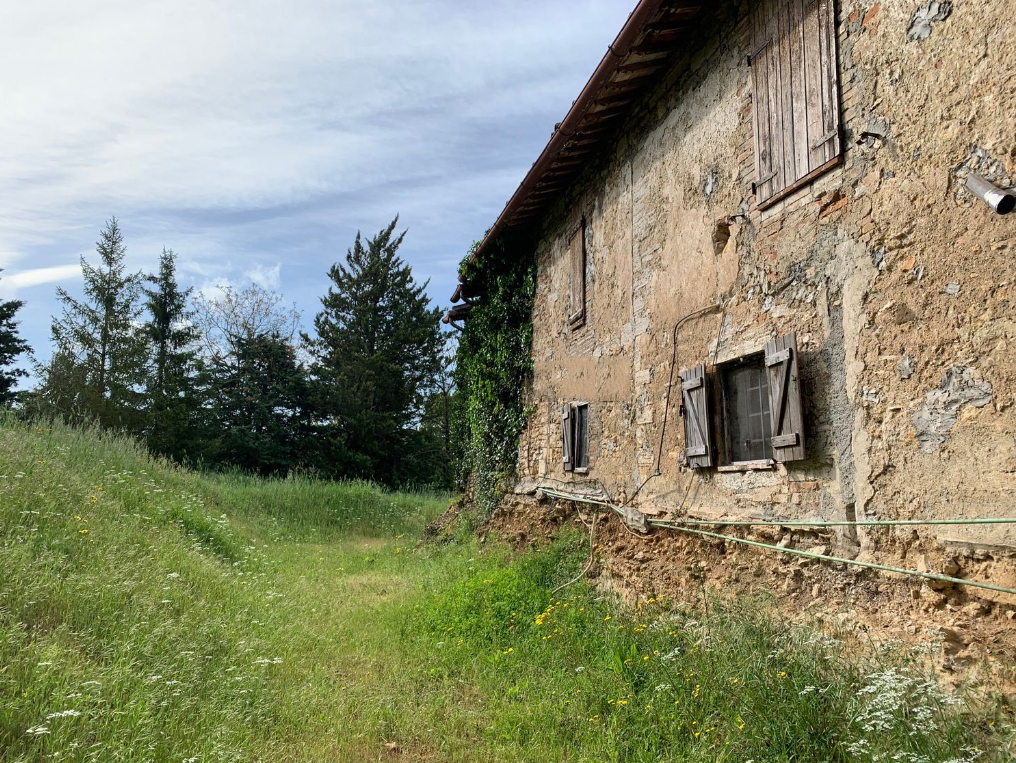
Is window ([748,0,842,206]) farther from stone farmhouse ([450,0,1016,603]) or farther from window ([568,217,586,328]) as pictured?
window ([568,217,586,328])

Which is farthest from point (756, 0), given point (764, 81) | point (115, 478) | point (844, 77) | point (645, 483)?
point (115, 478)

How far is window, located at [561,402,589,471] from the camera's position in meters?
8.13

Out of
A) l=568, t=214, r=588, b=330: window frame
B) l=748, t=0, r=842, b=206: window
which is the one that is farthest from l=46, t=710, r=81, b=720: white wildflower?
l=568, t=214, r=588, b=330: window frame

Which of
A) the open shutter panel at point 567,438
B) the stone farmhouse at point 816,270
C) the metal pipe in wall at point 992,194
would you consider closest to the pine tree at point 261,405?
the open shutter panel at point 567,438

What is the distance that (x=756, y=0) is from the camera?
5250 millimetres

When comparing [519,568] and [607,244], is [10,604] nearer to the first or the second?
[519,568]

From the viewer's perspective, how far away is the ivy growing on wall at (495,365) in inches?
406

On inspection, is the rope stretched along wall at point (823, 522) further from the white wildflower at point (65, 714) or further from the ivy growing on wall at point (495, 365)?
the ivy growing on wall at point (495, 365)

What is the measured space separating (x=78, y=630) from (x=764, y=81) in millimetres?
6522

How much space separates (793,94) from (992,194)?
2033mm

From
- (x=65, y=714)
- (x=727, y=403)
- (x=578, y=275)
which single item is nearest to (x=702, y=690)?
(x=727, y=403)

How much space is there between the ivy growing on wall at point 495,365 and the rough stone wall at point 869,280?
3.78 meters

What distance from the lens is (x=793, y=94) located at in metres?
4.73

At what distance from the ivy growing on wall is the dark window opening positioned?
16.1 feet
